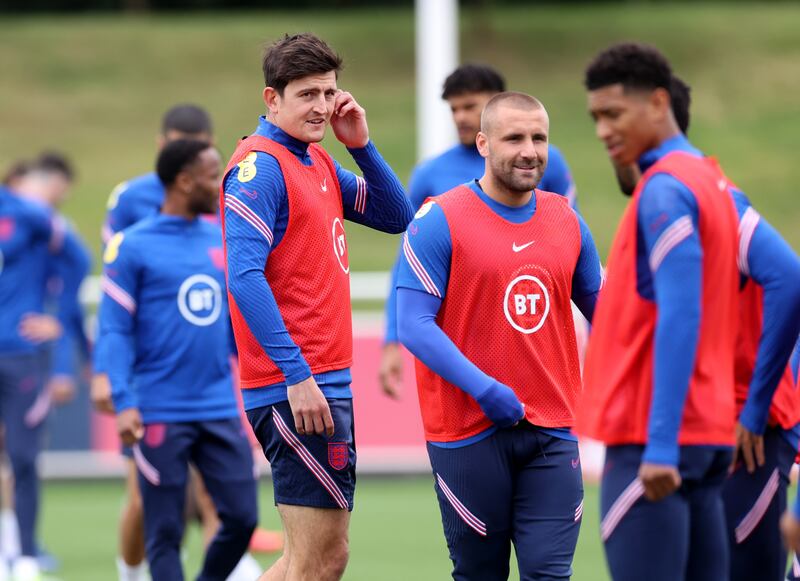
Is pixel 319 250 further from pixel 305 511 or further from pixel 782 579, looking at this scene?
pixel 782 579

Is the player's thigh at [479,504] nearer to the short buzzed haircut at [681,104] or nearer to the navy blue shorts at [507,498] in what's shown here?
the navy blue shorts at [507,498]

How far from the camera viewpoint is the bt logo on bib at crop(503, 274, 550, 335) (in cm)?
509

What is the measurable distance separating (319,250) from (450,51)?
858 cm

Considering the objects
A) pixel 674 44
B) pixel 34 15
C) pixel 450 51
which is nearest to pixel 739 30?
pixel 674 44

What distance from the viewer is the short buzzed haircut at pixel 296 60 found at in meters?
5.13

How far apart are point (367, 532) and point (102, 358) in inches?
134

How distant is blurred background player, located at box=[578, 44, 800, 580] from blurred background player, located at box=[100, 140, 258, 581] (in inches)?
108

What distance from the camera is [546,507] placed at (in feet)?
16.6

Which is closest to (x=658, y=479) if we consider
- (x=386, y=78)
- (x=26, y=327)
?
(x=26, y=327)

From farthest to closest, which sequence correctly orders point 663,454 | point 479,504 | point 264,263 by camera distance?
point 479,504, point 264,263, point 663,454

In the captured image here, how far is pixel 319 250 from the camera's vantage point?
518 cm

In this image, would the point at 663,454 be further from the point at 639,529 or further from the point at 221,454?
the point at 221,454

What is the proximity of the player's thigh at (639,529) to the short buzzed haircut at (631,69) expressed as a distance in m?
1.04

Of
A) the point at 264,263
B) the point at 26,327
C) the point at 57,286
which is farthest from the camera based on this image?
the point at 57,286
